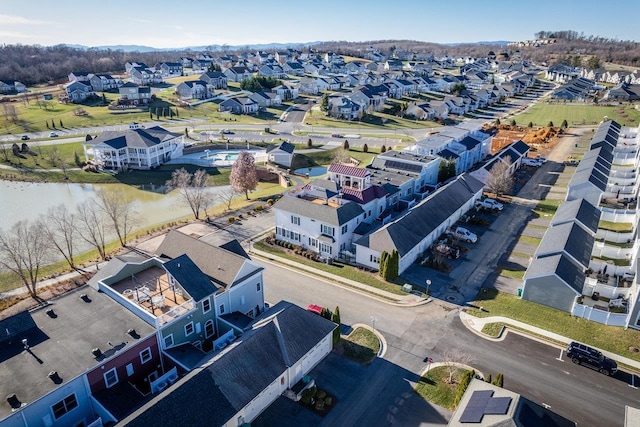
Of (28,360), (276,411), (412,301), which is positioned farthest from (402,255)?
(28,360)

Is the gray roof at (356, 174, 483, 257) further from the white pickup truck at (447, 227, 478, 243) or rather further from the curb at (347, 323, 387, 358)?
the curb at (347, 323, 387, 358)

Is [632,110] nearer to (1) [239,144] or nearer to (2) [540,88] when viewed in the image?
(2) [540,88]

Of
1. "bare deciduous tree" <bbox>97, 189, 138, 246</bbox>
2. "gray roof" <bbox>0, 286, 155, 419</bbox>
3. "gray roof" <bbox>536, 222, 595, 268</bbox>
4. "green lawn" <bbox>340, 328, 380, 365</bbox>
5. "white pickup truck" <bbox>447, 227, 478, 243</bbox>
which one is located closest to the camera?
"gray roof" <bbox>0, 286, 155, 419</bbox>

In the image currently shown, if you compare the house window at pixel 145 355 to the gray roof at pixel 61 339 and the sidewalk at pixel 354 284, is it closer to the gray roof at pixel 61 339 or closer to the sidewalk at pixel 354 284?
the gray roof at pixel 61 339

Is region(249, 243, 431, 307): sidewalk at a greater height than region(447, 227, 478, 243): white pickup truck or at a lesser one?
lesser

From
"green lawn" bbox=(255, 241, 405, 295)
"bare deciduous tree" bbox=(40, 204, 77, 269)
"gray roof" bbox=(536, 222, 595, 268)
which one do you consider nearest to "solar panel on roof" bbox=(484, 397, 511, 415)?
"green lawn" bbox=(255, 241, 405, 295)

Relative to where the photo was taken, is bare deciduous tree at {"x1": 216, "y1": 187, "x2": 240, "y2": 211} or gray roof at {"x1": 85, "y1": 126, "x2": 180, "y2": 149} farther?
gray roof at {"x1": 85, "y1": 126, "x2": 180, "y2": 149}

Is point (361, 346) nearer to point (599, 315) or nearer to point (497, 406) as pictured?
point (497, 406)

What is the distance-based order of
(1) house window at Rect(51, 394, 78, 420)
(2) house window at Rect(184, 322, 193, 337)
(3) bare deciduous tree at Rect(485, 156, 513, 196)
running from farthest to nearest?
(3) bare deciduous tree at Rect(485, 156, 513, 196) < (2) house window at Rect(184, 322, 193, 337) < (1) house window at Rect(51, 394, 78, 420)
